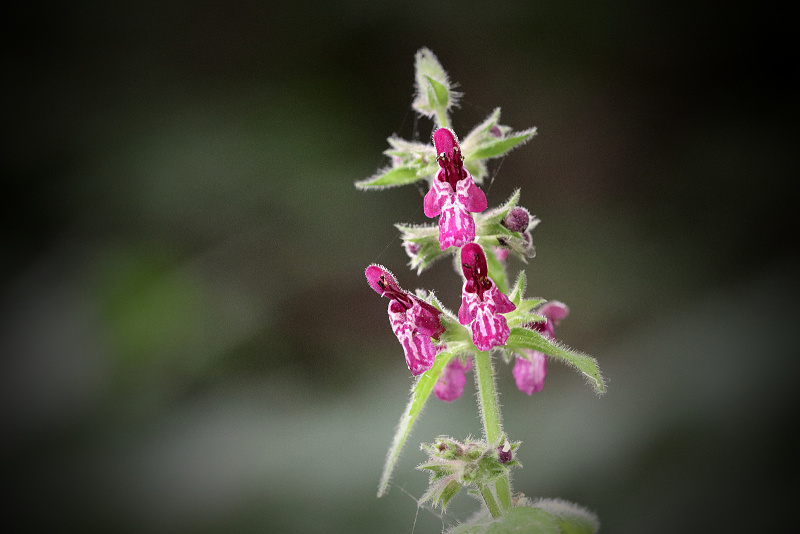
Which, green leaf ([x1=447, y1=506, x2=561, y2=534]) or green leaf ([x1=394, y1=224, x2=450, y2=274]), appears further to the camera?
green leaf ([x1=394, y1=224, x2=450, y2=274])

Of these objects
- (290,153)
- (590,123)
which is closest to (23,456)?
(290,153)

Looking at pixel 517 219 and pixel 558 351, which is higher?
pixel 517 219

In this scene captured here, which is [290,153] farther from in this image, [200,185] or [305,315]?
[305,315]

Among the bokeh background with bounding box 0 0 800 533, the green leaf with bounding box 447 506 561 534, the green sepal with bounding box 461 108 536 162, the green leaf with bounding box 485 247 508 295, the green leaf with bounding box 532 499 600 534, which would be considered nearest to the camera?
the green leaf with bounding box 447 506 561 534

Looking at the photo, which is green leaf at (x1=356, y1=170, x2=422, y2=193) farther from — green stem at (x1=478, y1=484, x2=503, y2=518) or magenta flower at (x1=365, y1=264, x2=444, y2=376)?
green stem at (x1=478, y1=484, x2=503, y2=518)

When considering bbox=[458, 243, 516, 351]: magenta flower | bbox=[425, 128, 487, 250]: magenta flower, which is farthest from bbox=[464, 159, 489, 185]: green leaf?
bbox=[458, 243, 516, 351]: magenta flower

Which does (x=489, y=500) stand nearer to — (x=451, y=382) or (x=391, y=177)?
(x=451, y=382)

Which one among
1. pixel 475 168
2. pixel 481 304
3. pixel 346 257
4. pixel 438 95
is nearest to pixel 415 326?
pixel 481 304
